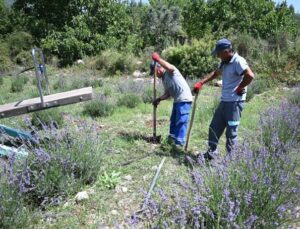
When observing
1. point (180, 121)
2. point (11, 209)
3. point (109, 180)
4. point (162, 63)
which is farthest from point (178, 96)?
point (11, 209)

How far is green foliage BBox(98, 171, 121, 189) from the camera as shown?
12.6 ft

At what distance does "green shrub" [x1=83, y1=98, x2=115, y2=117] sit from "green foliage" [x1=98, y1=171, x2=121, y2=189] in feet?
11.2

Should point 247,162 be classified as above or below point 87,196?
above

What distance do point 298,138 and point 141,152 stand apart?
2.20 m

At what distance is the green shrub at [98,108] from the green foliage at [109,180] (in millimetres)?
3399

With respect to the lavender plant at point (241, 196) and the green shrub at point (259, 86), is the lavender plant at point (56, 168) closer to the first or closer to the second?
the lavender plant at point (241, 196)

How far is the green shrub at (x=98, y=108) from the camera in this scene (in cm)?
731

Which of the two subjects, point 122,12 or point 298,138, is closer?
point 298,138

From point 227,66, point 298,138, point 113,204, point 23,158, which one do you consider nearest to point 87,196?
point 113,204

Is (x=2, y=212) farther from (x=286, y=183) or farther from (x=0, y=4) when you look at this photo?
(x=0, y=4)

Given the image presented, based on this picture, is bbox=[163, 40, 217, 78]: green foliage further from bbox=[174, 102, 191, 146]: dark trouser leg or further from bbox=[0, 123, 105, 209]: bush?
bbox=[0, 123, 105, 209]: bush

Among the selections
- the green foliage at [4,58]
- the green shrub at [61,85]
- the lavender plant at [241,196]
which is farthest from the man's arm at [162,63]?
the green foliage at [4,58]

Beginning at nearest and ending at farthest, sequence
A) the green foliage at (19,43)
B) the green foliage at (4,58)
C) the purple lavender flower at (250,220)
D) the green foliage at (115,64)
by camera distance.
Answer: the purple lavender flower at (250,220) → the green foliage at (115,64) → the green foliage at (4,58) → the green foliage at (19,43)

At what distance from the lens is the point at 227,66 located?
4258 millimetres
